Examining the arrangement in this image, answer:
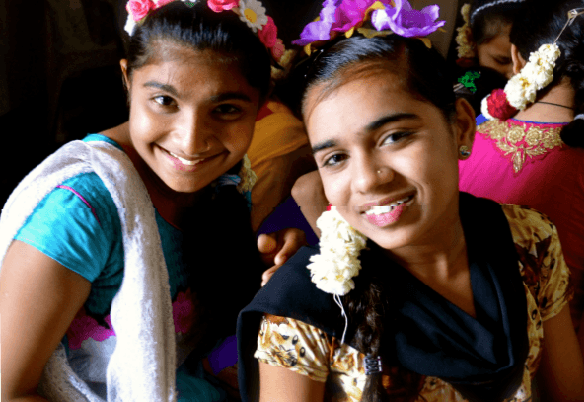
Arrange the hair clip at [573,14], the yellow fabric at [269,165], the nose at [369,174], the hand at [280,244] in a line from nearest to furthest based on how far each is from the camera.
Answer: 1. the nose at [369,174]
2. the hand at [280,244]
3. the hair clip at [573,14]
4. the yellow fabric at [269,165]

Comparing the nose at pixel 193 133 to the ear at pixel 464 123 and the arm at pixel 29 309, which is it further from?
the ear at pixel 464 123

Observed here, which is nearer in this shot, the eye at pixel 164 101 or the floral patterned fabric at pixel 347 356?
the floral patterned fabric at pixel 347 356

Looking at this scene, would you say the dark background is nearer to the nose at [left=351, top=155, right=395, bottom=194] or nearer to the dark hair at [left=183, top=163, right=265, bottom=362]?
the dark hair at [left=183, top=163, right=265, bottom=362]

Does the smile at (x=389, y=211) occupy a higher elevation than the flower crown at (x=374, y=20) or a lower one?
lower

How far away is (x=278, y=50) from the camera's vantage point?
915mm

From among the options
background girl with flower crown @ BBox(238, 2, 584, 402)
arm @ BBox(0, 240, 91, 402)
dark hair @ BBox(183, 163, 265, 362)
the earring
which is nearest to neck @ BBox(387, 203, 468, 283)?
background girl with flower crown @ BBox(238, 2, 584, 402)

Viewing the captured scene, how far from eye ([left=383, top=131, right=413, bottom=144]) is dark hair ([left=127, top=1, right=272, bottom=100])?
33 cm

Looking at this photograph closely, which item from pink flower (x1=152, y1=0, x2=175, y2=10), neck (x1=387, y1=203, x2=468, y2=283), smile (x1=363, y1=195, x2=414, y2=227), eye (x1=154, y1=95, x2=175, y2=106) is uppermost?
pink flower (x1=152, y1=0, x2=175, y2=10)

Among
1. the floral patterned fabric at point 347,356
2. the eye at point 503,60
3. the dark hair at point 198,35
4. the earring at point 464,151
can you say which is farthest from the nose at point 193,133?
the eye at point 503,60

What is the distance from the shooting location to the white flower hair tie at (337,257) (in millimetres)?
702

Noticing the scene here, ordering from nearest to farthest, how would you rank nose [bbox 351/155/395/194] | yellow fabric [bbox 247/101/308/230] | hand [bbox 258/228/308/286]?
1. nose [bbox 351/155/395/194]
2. hand [bbox 258/228/308/286]
3. yellow fabric [bbox 247/101/308/230]

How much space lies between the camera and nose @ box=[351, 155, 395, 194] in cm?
63

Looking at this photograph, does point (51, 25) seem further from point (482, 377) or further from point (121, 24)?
point (482, 377)

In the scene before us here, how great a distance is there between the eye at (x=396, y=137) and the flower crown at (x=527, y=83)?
0.68 m
